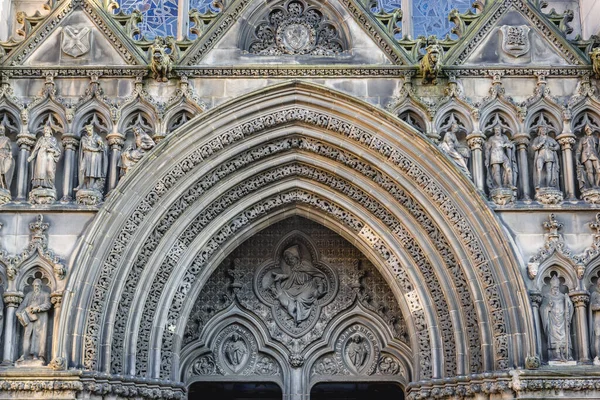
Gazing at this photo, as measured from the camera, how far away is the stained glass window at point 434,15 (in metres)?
17.6

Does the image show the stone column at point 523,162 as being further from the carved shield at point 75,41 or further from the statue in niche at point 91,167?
the carved shield at point 75,41

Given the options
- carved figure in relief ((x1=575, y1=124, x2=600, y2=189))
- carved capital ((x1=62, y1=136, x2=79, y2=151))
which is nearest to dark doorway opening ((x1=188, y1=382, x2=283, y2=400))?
carved capital ((x1=62, y1=136, x2=79, y2=151))

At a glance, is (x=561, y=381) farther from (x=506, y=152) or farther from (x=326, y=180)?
(x=326, y=180)

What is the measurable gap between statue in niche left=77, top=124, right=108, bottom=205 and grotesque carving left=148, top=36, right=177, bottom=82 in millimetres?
1251

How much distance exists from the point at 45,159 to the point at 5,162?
22.5 inches

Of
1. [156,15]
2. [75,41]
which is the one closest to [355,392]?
[156,15]

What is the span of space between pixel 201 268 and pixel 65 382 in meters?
2.69

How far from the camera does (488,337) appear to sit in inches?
578

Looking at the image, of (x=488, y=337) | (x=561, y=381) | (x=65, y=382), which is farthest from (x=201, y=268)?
(x=561, y=381)

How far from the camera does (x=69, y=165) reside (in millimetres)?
15320

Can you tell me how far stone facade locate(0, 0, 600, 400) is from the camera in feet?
48.2

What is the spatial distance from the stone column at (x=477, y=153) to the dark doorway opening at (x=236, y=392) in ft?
17.1

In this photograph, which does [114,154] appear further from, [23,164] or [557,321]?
[557,321]

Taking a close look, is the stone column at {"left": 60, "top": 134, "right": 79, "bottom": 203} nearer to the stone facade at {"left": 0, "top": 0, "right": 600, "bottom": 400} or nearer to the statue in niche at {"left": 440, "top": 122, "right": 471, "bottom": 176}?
the stone facade at {"left": 0, "top": 0, "right": 600, "bottom": 400}
